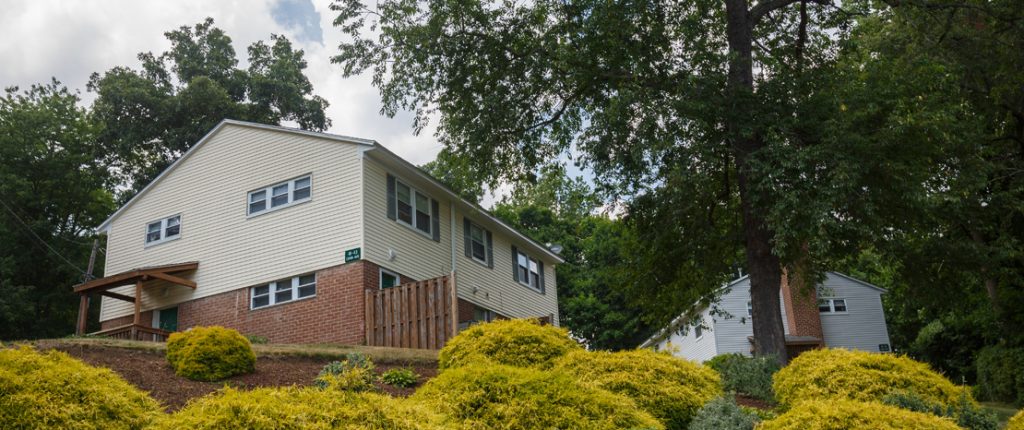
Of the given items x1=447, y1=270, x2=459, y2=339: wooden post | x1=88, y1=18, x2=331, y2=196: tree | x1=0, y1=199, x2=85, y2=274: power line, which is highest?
x1=88, y1=18, x2=331, y2=196: tree

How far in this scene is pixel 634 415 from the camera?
26.3 ft

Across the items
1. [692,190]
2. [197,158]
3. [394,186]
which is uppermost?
[197,158]

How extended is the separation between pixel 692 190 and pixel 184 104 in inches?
1177

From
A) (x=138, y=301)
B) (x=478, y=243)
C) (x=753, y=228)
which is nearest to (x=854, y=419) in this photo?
→ (x=753, y=228)

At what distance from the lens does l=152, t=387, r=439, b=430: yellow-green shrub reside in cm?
536

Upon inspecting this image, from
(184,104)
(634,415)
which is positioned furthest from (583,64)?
(184,104)

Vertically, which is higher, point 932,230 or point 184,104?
point 184,104

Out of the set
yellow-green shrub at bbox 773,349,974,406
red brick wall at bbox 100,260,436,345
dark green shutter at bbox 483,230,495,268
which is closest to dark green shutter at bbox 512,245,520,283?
dark green shutter at bbox 483,230,495,268

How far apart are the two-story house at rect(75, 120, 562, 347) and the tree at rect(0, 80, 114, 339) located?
423 inches

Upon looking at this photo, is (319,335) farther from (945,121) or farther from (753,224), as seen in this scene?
(945,121)

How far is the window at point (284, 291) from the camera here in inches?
882

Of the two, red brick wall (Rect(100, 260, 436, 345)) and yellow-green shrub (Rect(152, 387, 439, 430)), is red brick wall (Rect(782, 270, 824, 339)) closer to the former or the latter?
red brick wall (Rect(100, 260, 436, 345))

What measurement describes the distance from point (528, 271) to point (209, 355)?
1909 cm

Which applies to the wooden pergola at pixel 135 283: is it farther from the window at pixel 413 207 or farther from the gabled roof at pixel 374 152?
the window at pixel 413 207
